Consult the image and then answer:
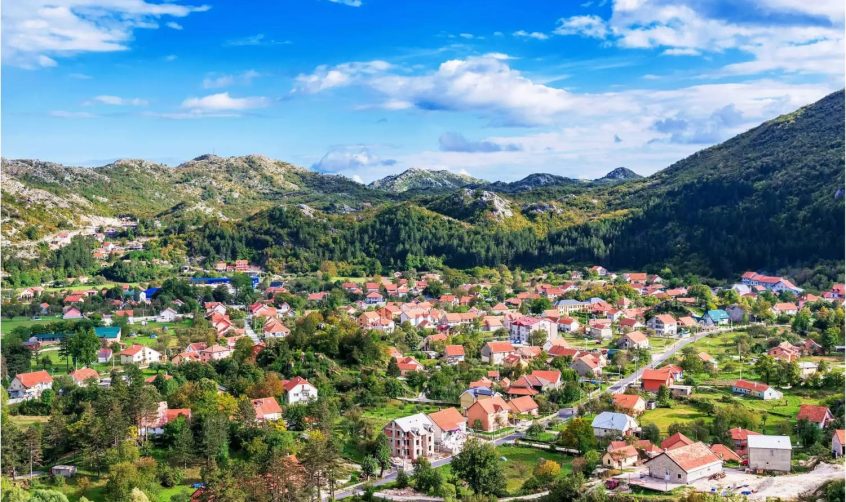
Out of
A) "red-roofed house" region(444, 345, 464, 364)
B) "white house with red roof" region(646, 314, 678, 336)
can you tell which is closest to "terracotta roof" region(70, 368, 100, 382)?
"red-roofed house" region(444, 345, 464, 364)

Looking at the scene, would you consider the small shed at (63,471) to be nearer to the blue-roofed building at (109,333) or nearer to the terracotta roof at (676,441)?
the terracotta roof at (676,441)

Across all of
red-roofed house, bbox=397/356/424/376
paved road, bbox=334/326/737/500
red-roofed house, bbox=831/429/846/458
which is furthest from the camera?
red-roofed house, bbox=397/356/424/376

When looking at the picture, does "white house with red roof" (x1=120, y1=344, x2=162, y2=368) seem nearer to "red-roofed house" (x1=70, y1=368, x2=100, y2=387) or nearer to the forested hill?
"red-roofed house" (x1=70, y1=368, x2=100, y2=387)

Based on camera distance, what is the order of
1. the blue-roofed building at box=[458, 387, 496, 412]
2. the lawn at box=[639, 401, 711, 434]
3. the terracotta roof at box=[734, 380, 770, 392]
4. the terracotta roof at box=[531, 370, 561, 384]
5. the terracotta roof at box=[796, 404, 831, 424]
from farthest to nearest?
1. the terracotta roof at box=[531, 370, 561, 384]
2. the terracotta roof at box=[734, 380, 770, 392]
3. the blue-roofed building at box=[458, 387, 496, 412]
4. the lawn at box=[639, 401, 711, 434]
5. the terracotta roof at box=[796, 404, 831, 424]

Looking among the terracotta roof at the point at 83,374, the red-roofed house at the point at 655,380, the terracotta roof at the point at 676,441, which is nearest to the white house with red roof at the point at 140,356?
the terracotta roof at the point at 83,374

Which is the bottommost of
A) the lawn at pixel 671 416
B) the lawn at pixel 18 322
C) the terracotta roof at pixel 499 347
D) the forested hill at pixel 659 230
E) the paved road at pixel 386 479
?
the paved road at pixel 386 479
